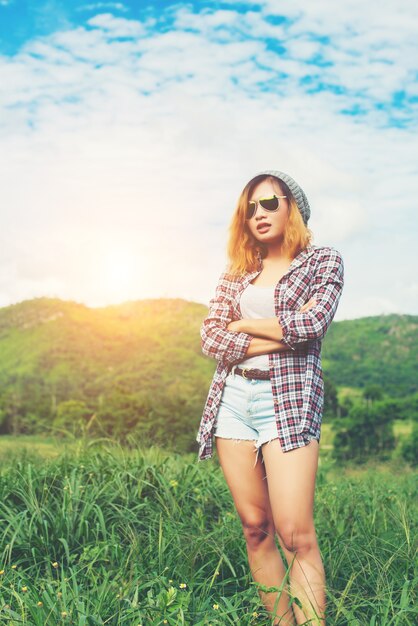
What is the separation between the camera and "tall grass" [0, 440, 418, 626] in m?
2.76

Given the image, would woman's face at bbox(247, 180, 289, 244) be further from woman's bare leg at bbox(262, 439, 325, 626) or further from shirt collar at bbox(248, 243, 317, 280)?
woman's bare leg at bbox(262, 439, 325, 626)

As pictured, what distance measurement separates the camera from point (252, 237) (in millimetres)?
3205

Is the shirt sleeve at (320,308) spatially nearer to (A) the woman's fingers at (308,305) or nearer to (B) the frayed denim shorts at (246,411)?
(A) the woman's fingers at (308,305)

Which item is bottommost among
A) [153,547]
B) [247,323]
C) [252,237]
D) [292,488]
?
[153,547]

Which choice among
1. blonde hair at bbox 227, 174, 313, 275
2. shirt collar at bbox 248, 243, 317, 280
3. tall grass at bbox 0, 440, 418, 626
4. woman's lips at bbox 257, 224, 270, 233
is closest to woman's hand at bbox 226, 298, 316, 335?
shirt collar at bbox 248, 243, 317, 280

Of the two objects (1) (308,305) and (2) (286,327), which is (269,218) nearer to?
(1) (308,305)

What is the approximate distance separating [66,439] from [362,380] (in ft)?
84.2

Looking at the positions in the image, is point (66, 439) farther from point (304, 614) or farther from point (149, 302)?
point (149, 302)

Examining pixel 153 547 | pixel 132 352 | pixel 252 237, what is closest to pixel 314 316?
pixel 252 237

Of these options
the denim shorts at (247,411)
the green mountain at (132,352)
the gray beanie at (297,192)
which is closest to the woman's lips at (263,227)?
the gray beanie at (297,192)

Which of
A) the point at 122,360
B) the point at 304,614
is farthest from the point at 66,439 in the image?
the point at 122,360

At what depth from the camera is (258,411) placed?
2.81m

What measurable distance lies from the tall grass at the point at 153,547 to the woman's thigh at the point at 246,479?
13.1 inches

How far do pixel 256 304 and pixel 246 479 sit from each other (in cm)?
76
